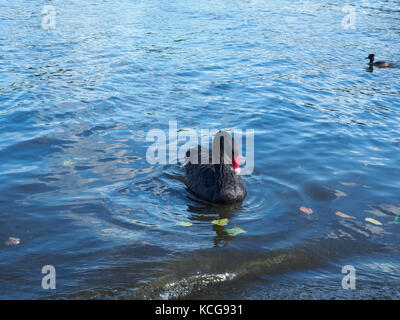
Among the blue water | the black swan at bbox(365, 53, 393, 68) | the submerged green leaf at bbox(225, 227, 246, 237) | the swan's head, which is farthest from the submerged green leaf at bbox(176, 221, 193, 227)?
the black swan at bbox(365, 53, 393, 68)

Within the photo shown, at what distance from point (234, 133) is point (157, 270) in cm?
508

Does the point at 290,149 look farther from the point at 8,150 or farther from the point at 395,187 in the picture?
the point at 8,150

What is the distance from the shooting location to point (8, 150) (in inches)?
344

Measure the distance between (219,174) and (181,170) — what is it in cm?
133

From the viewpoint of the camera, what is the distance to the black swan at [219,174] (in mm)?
7156

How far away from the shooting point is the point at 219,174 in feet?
24.1

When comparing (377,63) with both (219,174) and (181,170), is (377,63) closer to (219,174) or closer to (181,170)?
(181,170)

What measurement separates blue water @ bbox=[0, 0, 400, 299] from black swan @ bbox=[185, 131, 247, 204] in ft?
0.86

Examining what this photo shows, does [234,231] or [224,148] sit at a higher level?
[224,148]

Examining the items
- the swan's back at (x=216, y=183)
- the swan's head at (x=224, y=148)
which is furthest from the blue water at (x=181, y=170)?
the swan's head at (x=224, y=148)

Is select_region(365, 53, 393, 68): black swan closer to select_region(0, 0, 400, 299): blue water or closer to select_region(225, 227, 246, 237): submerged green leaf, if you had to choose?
select_region(0, 0, 400, 299): blue water

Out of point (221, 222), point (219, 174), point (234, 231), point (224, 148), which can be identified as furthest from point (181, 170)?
point (234, 231)

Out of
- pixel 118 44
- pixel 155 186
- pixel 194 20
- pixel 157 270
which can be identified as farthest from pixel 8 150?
pixel 194 20

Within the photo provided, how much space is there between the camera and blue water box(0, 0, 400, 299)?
18.4 feet
